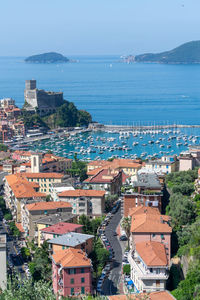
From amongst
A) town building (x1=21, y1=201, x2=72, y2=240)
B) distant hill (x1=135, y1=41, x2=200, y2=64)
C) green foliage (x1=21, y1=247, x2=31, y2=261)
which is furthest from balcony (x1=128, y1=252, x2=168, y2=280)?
distant hill (x1=135, y1=41, x2=200, y2=64)

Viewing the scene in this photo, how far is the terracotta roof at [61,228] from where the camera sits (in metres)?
16.1

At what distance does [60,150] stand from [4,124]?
7.40 meters

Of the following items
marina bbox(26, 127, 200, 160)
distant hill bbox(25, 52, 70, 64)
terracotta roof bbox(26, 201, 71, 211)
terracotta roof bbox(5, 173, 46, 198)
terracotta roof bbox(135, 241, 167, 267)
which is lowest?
marina bbox(26, 127, 200, 160)

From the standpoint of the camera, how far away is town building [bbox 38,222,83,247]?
632 inches

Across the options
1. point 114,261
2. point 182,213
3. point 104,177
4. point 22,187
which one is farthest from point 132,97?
point 114,261

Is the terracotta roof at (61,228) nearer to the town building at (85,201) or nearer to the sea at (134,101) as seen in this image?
the town building at (85,201)

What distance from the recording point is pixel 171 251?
50.7 feet

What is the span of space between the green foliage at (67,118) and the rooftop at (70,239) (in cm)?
3690

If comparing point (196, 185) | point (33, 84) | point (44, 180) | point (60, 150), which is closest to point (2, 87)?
point (33, 84)

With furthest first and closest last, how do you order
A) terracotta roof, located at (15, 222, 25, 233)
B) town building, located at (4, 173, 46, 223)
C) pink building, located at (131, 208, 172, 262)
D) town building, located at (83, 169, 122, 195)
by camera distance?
town building, located at (83, 169, 122, 195), town building, located at (4, 173, 46, 223), terracotta roof, located at (15, 222, 25, 233), pink building, located at (131, 208, 172, 262)

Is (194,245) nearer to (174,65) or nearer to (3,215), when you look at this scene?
(3,215)

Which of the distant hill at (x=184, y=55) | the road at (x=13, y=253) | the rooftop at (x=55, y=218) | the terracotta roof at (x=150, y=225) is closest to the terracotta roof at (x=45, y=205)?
the rooftop at (x=55, y=218)

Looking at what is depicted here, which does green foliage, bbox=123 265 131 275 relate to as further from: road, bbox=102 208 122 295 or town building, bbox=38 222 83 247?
town building, bbox=38 222 83 247

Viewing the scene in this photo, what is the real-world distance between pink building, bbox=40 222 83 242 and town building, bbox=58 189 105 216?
3503mm
